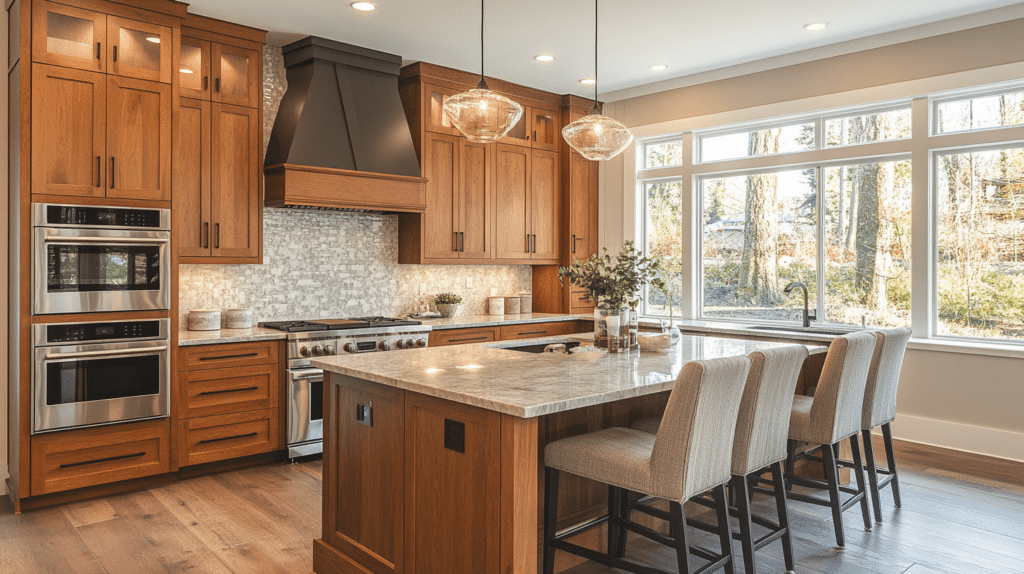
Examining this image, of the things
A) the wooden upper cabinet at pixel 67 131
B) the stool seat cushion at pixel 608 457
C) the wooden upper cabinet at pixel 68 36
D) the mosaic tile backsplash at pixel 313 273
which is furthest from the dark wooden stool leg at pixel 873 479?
the wooden upper cabinet at pixel 68 36

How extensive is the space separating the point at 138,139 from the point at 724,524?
3.63 metres

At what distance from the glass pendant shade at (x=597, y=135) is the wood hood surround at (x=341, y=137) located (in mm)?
2034

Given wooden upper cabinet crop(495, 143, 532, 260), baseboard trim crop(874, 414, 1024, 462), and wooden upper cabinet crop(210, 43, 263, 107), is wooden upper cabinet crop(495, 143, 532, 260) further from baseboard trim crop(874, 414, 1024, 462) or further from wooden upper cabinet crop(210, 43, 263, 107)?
baseboard trim crop(874, 414, 1024, 462)

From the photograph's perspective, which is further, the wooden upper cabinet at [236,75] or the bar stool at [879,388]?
the wooden upper cabinet at [236,75]

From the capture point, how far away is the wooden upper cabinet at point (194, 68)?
450 cm

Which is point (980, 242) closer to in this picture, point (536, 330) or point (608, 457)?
point (536, 330)

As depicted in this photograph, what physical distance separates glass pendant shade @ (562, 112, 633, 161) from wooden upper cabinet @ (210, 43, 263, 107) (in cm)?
241

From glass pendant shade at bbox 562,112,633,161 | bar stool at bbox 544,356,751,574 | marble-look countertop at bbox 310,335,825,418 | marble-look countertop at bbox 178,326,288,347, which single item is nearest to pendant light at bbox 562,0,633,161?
glass pendant shade at bbox 562,112,633,161

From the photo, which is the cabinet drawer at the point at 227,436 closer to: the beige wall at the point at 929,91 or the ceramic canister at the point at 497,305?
the ceramic canister at the point at 497,305

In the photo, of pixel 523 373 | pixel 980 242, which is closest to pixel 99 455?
pixel 523 373

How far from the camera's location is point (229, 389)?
4.35 metres

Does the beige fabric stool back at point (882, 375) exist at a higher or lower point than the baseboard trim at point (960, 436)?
higher

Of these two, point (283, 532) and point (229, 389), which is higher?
point (229, 389)

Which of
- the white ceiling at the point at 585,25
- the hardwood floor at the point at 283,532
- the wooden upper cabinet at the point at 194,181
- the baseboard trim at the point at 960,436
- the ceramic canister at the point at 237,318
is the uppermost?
the white ceiling at the point at 585,25
